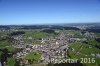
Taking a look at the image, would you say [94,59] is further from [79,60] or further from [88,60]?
[79,60]

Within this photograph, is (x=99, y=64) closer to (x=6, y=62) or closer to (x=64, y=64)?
(x=64, y=64)

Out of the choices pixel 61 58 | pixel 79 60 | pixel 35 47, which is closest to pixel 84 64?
pixel 79 60

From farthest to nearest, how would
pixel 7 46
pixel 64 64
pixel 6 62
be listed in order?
pixel 7 46 → pixel 6 62 → pixel 64 64

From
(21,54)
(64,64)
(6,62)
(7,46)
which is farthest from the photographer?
(7,46)

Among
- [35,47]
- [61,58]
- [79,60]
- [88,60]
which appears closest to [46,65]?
[61,58]

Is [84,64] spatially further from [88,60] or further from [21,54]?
[21,54]

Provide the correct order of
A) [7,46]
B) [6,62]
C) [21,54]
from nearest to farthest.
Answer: [6,62] → [21,54] → [7,46]

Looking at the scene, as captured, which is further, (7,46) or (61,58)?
(7,46)

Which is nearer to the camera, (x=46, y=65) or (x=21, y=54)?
(x=46, y=65)

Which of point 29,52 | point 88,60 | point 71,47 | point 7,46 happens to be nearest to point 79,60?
point 88,60
